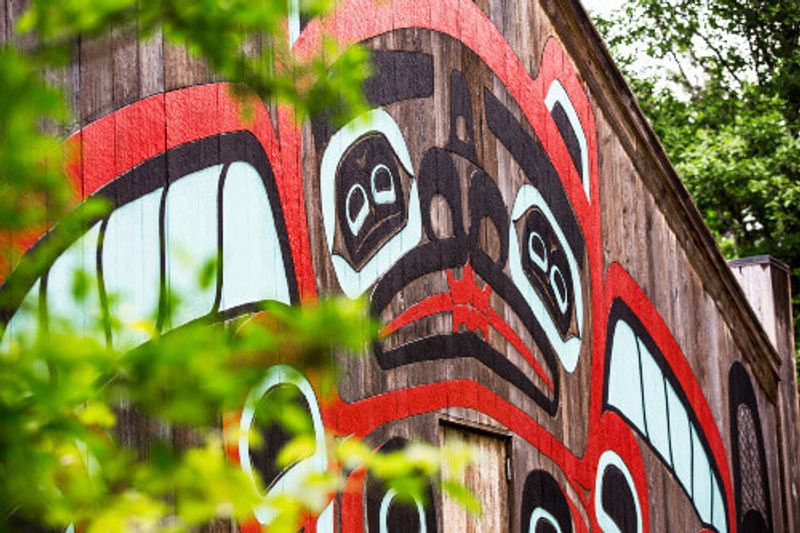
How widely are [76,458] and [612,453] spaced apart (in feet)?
20.0

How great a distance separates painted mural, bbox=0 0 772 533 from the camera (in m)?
4.36

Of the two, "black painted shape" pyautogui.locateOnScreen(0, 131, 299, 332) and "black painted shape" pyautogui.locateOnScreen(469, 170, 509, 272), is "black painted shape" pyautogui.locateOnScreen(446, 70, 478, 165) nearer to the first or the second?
"black painted shape" pyautogui.locateOnScreen(469, 170, 509, 272)

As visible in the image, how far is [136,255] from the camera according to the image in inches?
164

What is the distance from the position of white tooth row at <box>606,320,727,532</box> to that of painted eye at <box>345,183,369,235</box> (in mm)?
2483

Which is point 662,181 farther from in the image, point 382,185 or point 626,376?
point 382,185

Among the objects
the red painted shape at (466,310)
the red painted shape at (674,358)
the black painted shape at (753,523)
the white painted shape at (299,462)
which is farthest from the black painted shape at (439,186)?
the black painted shape at (753,523)

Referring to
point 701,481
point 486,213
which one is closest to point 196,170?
point 486,213

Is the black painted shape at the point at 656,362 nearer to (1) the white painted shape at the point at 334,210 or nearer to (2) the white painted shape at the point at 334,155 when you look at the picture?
(1) the white painted shape at the point at 334,210

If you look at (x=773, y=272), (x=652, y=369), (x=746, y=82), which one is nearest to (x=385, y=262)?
(x=652, y=369)

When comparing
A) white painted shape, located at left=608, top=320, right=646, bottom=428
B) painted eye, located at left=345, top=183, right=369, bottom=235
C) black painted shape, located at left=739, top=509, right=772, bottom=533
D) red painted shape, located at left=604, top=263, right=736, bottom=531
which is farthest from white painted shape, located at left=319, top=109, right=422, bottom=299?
black painted shape, located at left=739, top=509, right=772, bottom=533

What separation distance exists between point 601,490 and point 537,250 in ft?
4.36

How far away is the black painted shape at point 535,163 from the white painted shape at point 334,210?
0.90 metres

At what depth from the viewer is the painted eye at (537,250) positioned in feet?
22.6

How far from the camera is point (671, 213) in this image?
332 inches
